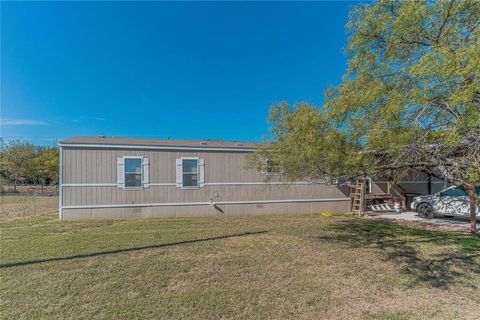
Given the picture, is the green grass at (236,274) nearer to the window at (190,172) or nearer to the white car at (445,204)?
the white car at (445,204)

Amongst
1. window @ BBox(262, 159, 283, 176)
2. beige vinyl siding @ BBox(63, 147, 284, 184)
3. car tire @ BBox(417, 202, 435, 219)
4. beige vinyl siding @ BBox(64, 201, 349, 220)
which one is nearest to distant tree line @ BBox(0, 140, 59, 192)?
beige vinyl siding @ BBox(63, 147, 284, 184)

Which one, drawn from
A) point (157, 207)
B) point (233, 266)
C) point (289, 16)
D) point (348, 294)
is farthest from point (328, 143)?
point (289, 16)

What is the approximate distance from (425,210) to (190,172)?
404 inches

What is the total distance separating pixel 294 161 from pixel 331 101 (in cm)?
152

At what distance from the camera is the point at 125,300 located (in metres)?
3.36

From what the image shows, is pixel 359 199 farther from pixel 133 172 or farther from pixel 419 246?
pixel 133 172

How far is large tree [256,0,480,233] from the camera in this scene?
3.43m

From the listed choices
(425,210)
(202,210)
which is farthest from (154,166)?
(425,210)

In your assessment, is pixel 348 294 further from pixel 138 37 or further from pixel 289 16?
pixel 138 37

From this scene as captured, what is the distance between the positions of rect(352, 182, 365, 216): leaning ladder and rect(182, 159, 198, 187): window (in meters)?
7.53

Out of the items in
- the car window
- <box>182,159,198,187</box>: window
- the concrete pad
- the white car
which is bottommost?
the concrete pad

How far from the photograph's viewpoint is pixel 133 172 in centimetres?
1074

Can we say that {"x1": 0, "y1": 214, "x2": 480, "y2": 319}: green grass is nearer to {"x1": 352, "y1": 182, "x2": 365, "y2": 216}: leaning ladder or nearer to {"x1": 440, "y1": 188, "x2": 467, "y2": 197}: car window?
{"x1": 440, "y1": 188, "x2": 467, "y2": 197}: car window

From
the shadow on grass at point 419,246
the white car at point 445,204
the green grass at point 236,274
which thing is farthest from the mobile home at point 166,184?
the white car at point 445,204
